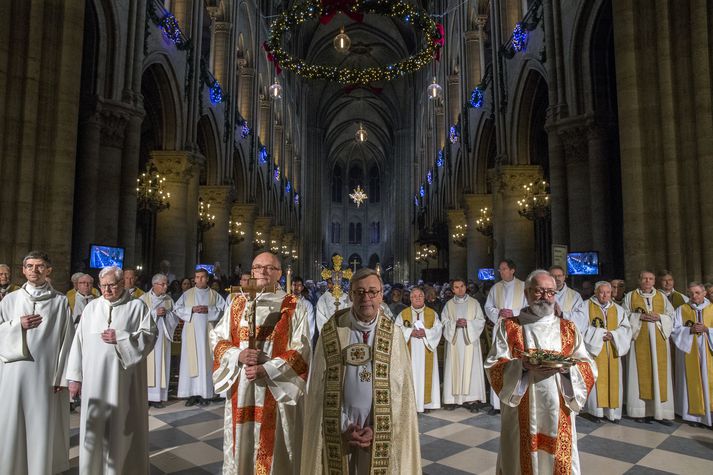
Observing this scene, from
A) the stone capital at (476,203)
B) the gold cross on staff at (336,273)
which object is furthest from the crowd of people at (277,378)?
the stone capital at (476,203)

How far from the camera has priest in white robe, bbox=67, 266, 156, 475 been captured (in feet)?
12.5

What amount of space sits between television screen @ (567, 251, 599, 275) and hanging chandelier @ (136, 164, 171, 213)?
383 inches

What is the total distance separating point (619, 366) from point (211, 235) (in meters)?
15.6

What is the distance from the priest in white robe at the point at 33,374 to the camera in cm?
388

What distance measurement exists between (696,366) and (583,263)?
397 cm

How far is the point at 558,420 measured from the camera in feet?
10.8

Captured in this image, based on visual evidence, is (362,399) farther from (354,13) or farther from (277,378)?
(354,13)

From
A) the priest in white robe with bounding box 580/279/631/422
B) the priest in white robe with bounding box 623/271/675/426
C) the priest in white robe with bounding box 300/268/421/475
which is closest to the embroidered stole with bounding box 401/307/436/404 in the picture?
the priest in white robe with bounding box 580/279/631/422

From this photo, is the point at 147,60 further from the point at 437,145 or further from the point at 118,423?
the point at 437,145

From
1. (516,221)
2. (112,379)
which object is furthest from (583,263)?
(112,379)

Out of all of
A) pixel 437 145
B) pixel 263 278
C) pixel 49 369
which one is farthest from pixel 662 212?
pixel 437 145

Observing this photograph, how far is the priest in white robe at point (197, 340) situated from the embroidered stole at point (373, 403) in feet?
16.3

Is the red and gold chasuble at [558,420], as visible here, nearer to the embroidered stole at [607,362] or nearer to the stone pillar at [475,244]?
the embroidered stole at [607,362]

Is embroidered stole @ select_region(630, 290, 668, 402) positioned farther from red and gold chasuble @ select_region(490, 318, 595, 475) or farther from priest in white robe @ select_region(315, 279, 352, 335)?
priest in white robe @ select_region(315, 279, 352, 335)
